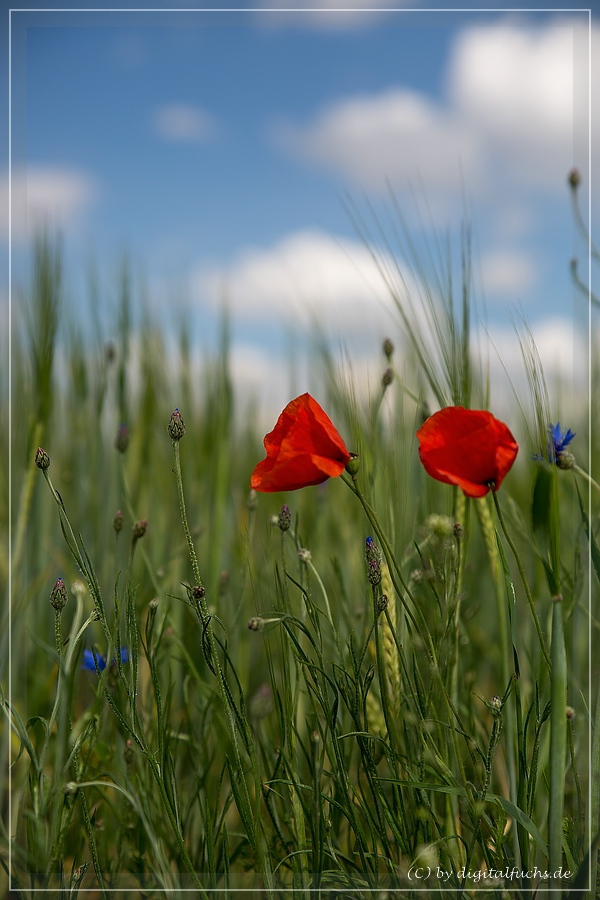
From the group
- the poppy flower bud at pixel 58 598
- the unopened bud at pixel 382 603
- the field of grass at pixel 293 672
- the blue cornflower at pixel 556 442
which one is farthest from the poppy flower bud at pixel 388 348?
the poppy flower bud at pixel 58 598

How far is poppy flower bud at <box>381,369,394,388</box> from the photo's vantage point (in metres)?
0.79

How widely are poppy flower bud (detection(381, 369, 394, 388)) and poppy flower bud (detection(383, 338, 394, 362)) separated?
0.04 metres

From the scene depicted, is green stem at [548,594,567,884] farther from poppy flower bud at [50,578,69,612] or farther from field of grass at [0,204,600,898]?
poppy flower bud at [50,578,69,612]

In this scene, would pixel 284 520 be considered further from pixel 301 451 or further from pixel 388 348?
pixel 388 348

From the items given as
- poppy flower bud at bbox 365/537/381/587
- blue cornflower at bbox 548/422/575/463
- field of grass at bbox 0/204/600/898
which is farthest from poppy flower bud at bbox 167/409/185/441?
blue cornflower at bbox 548/422/575/463

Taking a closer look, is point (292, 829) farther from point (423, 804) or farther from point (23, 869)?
point (23, 869)

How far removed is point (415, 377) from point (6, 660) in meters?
0.64

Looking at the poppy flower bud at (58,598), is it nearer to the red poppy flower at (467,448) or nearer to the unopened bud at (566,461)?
the red poppy flower at (467,448)

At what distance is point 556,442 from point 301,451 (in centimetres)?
23

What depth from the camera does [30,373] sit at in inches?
40.0

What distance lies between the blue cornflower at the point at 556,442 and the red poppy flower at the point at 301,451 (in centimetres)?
17

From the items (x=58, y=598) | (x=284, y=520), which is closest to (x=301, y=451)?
(x=284, y=520)

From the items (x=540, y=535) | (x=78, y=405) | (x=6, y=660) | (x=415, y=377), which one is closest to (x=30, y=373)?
(x=78, y=405)

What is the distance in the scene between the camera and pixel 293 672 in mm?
847
